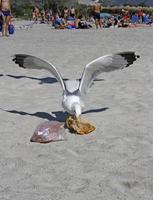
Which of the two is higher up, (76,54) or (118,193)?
(118,193)

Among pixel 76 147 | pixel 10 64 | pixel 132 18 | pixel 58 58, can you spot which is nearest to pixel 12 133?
pixel 76 147

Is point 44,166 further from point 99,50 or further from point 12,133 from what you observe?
point 99,50

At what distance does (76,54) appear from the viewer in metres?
12.9

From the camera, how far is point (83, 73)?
6344 mm

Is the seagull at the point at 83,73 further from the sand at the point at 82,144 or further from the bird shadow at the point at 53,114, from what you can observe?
the bird shadow at the point at 53,114

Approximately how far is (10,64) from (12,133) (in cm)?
541

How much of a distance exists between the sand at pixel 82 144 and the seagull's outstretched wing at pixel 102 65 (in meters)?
0.57

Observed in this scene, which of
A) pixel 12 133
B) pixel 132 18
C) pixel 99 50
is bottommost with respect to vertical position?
pixel 132 18

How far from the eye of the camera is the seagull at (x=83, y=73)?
605 cm

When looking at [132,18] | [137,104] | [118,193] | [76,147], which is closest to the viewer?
[118,193]

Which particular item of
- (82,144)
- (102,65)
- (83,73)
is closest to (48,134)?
(82,144)

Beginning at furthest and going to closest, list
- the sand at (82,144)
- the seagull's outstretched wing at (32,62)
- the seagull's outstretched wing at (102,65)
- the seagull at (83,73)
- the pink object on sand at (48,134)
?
the seagull's outstretched wing at (32,62) < the seagull's outstretched wing at (102,65) < the seagull at (83,73) < the pink object on sand at (48,134) < the sand at (82,144)

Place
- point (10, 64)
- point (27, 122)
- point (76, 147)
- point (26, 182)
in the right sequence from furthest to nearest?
point (10, 64), point (27, 122), point (76, 147), point (26, 182)

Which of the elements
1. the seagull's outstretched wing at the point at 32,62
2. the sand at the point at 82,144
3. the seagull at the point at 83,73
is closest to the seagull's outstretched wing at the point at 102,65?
the seagull at the point at 83,73
